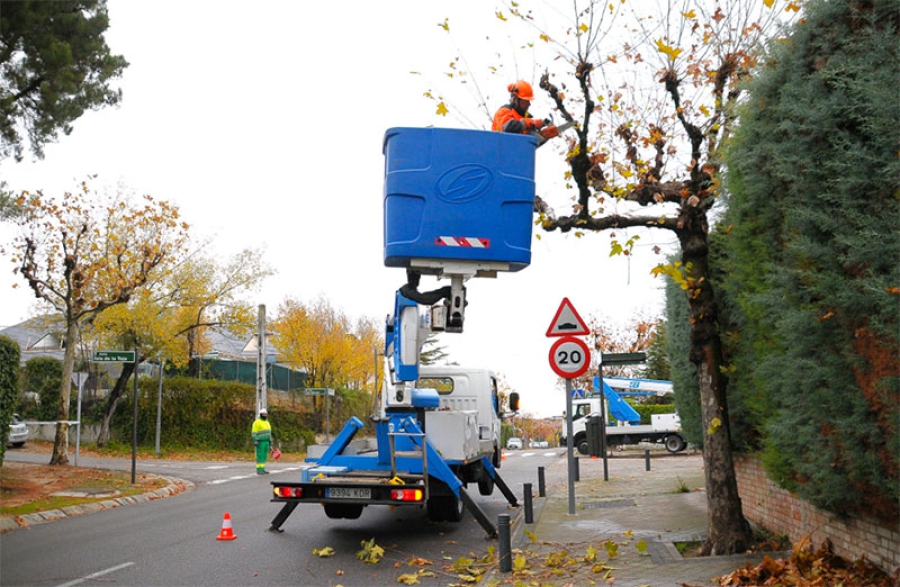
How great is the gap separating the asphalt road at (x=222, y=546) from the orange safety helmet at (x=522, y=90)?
16.8 feet

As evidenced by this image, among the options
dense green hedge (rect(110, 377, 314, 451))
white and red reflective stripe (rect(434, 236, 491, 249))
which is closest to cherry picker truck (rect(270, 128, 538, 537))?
white and red reflective stripe (rect(434, 236, 491, 249))

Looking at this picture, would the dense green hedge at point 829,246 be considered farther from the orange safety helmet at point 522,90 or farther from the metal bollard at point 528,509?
the metal bollard at point 528,509

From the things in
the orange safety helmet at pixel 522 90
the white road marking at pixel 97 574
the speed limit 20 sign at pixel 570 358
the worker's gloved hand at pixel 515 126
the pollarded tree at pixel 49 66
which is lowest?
the white road marking at pixel 97 574

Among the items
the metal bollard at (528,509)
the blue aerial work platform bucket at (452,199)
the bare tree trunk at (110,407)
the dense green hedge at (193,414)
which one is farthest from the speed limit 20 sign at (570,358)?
the bare tree trunk at (110,407)

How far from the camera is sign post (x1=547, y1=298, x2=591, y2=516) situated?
1187cm

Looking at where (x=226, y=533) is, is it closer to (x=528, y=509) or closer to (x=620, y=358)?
(x=528, y=509)

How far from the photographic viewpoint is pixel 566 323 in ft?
40.9

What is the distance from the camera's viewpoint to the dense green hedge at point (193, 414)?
108 feet

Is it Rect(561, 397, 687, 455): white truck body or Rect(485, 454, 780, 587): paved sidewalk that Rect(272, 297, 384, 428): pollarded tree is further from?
Rect(485, 454, 780, 587): paved sidewalk

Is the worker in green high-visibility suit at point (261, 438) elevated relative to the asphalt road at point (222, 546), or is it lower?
elevated

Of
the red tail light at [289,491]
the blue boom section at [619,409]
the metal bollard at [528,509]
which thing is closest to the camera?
the red tail light at [289,491]

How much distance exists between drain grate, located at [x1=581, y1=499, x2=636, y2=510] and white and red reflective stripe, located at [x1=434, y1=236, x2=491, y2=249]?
6.55 m

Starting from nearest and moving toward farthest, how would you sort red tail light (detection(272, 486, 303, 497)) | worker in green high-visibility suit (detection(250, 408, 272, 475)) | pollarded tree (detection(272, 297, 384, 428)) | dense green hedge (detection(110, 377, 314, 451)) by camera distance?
red tail light (detection(272, 486, 303, 497))
worker in green high-visibility suit (detection(250, 408, 272, 475))
dense green hedge (detection(110, 377, 314, 451))
pollarded tree (detection(272, 297, 384, 428))

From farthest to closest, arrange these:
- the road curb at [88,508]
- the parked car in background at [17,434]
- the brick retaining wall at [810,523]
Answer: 1. the parked car in background at [17,434]
2. the road curb at [88,508]
3. the brick retaining wall at [810,523]
